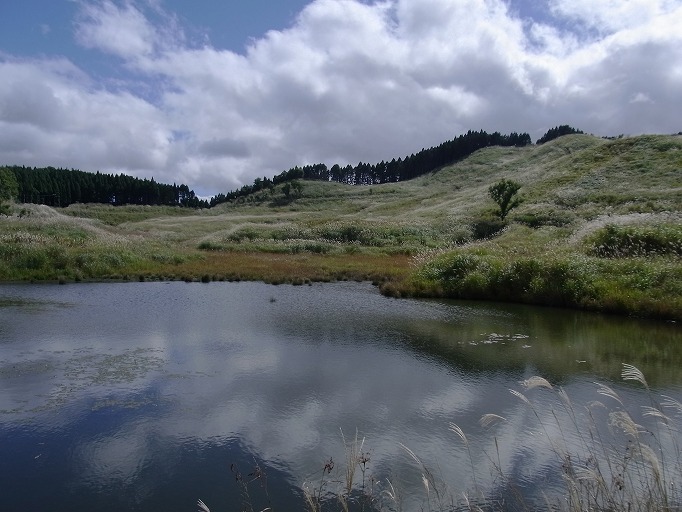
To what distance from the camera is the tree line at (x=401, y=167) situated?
585 ft

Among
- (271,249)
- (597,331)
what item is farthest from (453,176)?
(597,331)

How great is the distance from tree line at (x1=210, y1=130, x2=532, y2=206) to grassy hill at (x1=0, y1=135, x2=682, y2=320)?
87.3 metres

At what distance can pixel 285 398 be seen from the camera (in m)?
11.1

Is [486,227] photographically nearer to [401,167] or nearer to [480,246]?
[480,246]

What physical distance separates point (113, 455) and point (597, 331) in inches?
613

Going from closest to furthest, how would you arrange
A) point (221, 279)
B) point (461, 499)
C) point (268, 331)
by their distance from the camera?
1. point (461, 499)
2. point (268, 331)
3. point (221, 279)

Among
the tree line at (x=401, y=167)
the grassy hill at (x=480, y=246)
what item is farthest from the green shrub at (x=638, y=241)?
the tree line at (x=401, y=167)

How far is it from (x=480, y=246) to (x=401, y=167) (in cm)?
15702

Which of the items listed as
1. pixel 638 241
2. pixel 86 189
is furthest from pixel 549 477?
pixel 86 189

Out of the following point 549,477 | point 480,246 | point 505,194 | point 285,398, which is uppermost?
point 505,194

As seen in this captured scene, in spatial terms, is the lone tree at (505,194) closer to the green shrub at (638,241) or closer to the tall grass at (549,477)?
the green shrub at (638,241)

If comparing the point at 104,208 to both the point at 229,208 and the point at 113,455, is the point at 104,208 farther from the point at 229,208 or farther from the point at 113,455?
the point at 113,455

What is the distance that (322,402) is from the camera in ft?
35.8

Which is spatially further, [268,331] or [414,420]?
[268,331]
